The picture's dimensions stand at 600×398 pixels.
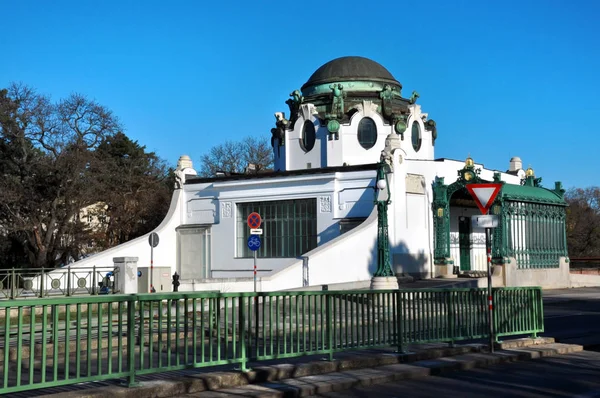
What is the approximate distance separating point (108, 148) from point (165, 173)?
23.5 feet

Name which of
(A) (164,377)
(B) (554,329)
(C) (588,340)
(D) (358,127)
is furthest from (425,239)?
(A) (164,377)

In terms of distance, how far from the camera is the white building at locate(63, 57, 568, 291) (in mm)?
35500

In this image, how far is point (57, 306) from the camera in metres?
8.61

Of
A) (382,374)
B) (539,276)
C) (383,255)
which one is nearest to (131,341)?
(382,374)

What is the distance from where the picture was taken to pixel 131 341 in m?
9.31

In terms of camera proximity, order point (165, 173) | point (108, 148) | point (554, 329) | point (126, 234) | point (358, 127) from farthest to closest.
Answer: point (165, 173) < point (108, 148) < point (126, 234) < point (358, 127) < point (554, 329)

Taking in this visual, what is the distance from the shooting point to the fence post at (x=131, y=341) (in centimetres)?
926

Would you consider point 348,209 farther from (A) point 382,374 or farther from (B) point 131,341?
(B) point 131,341

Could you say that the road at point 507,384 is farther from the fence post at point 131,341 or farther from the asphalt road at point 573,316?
the asphalt road at point 573,316

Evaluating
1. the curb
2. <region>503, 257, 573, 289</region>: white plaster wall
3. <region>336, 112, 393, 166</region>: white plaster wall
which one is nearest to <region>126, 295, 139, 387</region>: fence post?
the curb

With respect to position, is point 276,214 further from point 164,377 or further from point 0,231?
point 164,377

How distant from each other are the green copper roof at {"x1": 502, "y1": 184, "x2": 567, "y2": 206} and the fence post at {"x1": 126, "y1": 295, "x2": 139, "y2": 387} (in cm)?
2859

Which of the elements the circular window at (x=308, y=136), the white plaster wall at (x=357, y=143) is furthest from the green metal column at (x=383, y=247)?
the circular window at (x=308, y=136)

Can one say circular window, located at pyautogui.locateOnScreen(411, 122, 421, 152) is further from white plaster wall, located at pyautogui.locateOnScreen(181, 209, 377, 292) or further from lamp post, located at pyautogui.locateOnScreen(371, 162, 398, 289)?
lamp post, located at pyautogui.locateOnScreen(371, 162, 398, 289)
